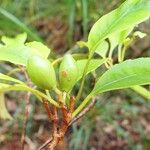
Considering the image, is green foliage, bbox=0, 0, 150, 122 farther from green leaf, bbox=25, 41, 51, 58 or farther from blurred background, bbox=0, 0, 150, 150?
blurred background, bbox=0, 0, 150, 150

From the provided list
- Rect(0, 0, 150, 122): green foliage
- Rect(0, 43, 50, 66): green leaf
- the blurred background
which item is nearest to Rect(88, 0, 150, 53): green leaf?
Rect(0, 0, 150, 122): green foliage

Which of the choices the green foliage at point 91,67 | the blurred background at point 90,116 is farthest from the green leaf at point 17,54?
the blurred background at point 90,116

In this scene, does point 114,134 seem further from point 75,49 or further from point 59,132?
point 59,132

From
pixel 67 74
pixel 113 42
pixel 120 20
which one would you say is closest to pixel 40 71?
pixel 67 74

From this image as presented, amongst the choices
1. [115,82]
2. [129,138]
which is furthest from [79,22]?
[115,82]

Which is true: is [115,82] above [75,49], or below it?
below

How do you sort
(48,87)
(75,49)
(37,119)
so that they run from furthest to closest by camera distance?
(37,119), (75,49), (48,87)

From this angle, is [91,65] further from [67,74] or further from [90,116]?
[90,116]
